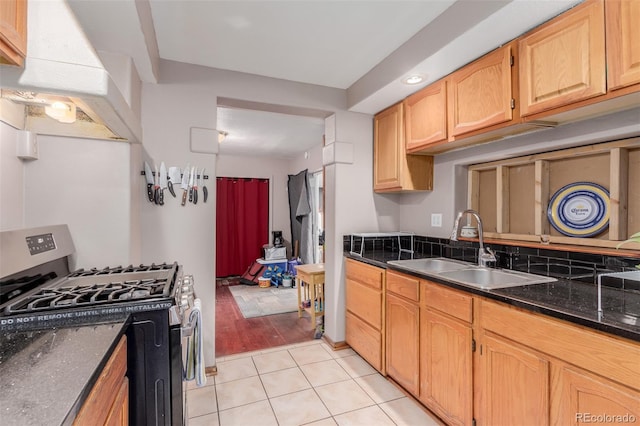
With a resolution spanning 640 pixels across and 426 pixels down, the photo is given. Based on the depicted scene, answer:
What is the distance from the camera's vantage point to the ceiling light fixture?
1233 mm

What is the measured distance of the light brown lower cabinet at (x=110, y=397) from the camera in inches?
28.5

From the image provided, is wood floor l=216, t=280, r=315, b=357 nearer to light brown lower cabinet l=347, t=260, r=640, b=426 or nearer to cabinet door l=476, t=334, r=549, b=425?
light brown lower cabinet l=347, t=260, r=640, b=426

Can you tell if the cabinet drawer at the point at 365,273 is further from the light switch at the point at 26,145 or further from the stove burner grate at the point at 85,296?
the light switch at the point at 26,145

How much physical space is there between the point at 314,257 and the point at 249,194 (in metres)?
1.68

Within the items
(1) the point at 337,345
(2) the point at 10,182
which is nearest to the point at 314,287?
(1) the point at 337,345

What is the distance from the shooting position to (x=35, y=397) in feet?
2.09

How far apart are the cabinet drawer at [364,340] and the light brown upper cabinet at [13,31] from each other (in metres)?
2.32

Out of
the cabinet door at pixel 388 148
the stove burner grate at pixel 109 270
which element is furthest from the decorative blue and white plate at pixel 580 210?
the stove burner grate at pixel 109 270

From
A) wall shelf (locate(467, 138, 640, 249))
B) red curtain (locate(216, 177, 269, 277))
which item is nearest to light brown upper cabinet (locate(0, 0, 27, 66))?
wall shelf (locate(467, 138, 640, 249))

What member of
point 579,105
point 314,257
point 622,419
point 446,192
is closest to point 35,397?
point 622,419

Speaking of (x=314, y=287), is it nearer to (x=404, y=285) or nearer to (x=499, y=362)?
(x=404, y=285)

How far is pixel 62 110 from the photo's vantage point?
1305 millimetres

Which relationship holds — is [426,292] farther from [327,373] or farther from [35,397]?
[35,397]

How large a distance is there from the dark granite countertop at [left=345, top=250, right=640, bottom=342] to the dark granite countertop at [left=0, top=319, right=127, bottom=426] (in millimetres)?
1446
